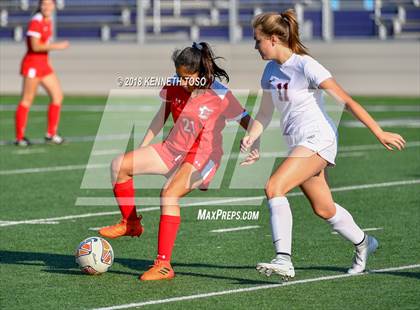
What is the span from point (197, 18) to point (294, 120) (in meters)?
23.2

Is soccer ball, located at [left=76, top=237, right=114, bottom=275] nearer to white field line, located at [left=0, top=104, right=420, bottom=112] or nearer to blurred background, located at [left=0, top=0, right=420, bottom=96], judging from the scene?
white field line, located at [left=0, top=104, right=420, bottom=112]

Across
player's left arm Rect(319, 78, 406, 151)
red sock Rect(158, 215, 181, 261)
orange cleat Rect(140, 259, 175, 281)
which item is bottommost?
orange cleat Rect(140, 259, 175, 281)

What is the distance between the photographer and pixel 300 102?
7.90 m

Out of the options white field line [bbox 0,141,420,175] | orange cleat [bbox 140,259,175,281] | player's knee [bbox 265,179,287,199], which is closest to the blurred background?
white field line [bbox 0,141,420,175]

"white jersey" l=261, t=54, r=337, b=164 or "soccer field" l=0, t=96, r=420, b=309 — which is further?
"white jersey" l=261, t=54, r=337, b=164

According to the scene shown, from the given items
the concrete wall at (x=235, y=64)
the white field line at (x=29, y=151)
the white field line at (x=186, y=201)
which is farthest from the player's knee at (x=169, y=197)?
the concrete wall at (x=235, y=64)

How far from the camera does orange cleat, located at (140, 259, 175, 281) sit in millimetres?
8094

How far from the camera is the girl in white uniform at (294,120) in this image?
7.66m

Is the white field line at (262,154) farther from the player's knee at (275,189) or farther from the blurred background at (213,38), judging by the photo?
the blurred background at (213,38)

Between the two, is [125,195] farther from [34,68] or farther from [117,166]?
[34,68]

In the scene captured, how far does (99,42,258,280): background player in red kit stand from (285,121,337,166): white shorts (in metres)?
0.58

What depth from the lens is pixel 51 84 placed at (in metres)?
17.7

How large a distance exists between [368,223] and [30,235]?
3052 mm

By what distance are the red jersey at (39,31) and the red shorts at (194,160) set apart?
9.46 meters
